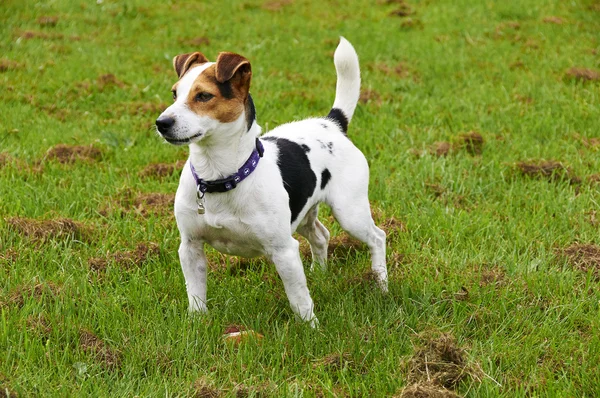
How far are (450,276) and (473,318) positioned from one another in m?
0.56

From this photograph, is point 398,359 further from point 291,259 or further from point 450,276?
point 450,276

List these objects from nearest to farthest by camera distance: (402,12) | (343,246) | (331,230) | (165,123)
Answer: (165,123) < (343,246) < (331,230) < (402,12)

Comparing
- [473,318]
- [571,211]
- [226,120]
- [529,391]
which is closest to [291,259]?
[226,120]

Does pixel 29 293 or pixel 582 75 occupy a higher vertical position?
pixel 29 293

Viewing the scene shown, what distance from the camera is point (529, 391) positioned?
12.6ft

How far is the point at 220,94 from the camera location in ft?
13.5

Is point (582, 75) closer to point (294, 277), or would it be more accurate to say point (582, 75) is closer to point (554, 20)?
point (554, 20)

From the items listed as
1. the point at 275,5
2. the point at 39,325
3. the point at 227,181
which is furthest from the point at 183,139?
the point at 275,5

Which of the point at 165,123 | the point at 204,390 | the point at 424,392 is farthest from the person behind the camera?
the point at 165,123

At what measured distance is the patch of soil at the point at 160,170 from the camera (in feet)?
23.0

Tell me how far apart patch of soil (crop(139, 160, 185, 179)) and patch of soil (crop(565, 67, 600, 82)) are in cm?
587

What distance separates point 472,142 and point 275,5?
7.69 meters

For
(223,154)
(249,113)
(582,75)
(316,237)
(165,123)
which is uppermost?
(165,123)

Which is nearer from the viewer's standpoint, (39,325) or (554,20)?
(39,325)
